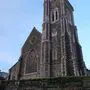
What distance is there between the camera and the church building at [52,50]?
24645 millimetres

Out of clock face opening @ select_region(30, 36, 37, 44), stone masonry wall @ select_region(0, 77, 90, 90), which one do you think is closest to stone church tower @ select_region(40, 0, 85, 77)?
clock face opening @ select_region(30, 36, 37, 44)

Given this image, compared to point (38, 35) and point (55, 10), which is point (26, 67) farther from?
point (55, 10)

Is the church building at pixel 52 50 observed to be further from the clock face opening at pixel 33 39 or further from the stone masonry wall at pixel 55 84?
the stone masonry wall at pixel 55 84

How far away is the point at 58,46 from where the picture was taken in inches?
1049

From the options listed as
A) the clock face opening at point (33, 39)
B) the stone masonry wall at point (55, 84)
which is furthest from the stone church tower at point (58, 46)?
the stone masonry wall at point (55, 84)

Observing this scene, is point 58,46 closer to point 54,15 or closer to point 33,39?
point 33,39

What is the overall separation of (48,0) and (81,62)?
17937 mm

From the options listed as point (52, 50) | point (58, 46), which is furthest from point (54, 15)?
point (52, 50)

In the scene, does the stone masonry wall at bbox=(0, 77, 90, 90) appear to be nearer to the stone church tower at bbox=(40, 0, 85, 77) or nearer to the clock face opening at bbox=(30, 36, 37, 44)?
the stone church tower at bbox=(40, 0, 85, 77)

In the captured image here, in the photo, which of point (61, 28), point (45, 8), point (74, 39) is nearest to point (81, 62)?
point (74, 39)

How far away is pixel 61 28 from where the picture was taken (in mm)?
27766

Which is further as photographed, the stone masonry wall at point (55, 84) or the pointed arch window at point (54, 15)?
the pointed arch window at point (54, 15)

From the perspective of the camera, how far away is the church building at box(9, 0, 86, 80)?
80.9 ft

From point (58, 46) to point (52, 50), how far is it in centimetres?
152
